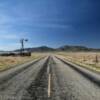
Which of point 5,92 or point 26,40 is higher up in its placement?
point 26,40

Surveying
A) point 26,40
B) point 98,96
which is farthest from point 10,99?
point 26,40

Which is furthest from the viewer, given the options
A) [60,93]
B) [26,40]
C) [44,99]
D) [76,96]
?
[26,40]

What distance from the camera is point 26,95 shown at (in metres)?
10.1

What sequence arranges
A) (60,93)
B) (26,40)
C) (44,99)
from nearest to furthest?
(44,99)
(60,93)
(26,40)

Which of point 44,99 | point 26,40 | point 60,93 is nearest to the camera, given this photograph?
point 44,99

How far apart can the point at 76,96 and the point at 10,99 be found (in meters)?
2.79

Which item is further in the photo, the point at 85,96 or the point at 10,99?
the point at 85,96

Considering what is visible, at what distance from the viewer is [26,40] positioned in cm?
10175

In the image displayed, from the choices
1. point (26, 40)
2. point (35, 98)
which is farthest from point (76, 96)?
point (26, 40)

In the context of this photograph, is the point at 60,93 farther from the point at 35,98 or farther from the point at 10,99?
the point at 10,99

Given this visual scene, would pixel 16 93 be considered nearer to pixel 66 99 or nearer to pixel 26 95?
pixel 26 95

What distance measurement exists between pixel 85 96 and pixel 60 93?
123 centimetres

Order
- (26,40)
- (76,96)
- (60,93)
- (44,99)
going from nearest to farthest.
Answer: (44,99), (76,96), (60,93), (26,40)

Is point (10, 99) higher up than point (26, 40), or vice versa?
point (26, 40)
